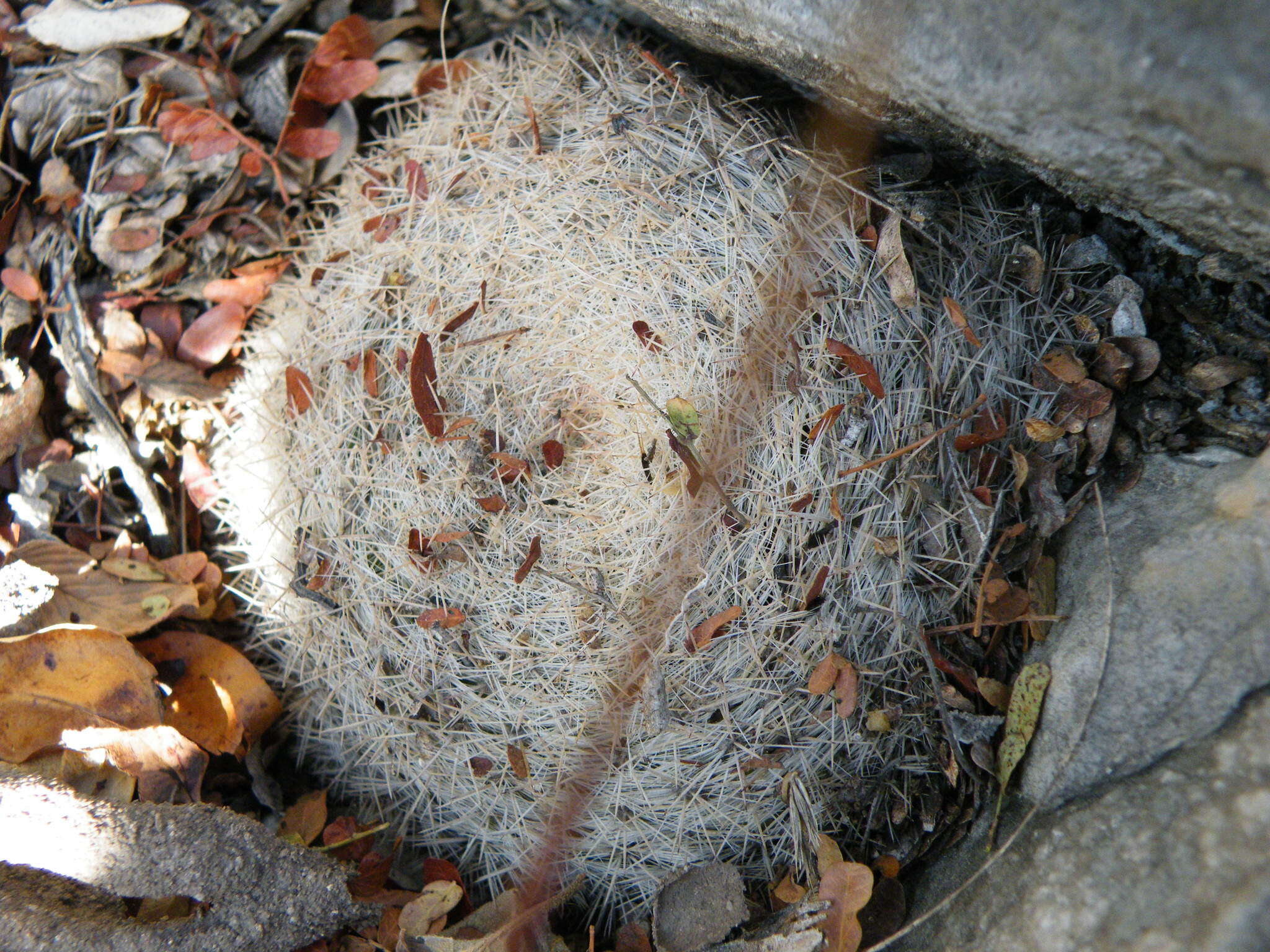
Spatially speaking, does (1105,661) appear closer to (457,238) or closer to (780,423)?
(780,423)

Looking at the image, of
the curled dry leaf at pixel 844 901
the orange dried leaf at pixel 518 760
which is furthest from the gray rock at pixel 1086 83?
the orange dried leaf at pixel 518 760

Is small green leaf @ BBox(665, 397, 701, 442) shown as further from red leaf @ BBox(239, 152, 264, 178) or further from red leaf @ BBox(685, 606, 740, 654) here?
red leaf @ BBox(239, 152, 264, 178)

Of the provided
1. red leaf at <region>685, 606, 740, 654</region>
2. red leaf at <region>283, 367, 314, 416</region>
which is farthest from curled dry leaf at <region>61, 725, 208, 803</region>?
red leaf at <region>685, 606, 740, 654</region>

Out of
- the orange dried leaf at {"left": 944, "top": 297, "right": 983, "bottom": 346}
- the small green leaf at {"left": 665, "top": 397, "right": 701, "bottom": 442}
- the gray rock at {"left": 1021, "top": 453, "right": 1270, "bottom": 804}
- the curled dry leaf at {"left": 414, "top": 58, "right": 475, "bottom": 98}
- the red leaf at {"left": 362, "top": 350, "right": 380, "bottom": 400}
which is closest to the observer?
the gray rock at {"left": 1021, "top": 453, "right": 1270, "bottom": 804}

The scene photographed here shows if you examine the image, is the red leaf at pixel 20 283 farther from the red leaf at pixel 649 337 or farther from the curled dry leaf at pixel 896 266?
the curled dry leaf at pixel 896 266

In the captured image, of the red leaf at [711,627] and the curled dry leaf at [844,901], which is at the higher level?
the red leaf at [711,627]

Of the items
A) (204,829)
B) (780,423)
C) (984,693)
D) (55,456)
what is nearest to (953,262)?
(780,423)

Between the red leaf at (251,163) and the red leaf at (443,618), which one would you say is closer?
the red leaf at (443,618)
